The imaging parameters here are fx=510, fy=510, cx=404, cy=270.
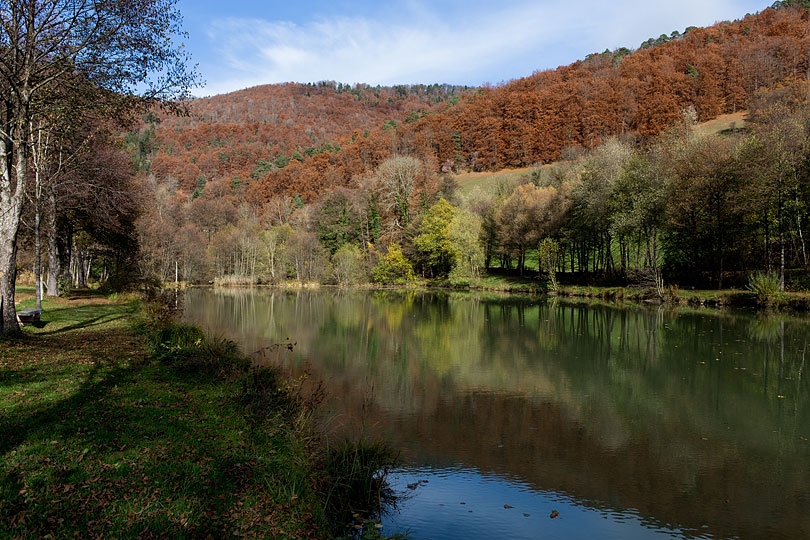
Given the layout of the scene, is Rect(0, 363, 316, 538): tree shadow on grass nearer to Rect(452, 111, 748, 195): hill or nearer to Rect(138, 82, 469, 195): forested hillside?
Rect(452, 111, 748, 195): hill

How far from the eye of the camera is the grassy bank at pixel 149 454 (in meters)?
4.02

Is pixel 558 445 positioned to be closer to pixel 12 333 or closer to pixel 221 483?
pixel 221 483

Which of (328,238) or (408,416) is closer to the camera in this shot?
(408,416)

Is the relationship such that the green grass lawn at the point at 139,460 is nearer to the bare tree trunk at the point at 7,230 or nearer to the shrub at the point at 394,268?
the bare tree trunk at the point at 7,230

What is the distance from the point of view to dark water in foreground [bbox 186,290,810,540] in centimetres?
Result: 591

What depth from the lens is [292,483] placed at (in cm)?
520

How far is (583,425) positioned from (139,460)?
713cm

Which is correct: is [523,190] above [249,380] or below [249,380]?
above

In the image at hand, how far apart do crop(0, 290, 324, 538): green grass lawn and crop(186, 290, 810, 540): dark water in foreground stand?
5.26 ft

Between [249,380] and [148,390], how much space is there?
179cm

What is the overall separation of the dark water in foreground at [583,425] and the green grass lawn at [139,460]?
1603 millimetres

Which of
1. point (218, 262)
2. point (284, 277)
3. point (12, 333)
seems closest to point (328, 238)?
point (284, 277)

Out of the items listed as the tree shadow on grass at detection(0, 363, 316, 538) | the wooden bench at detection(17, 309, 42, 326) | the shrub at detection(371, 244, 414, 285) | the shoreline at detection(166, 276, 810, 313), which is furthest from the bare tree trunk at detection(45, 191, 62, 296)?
the shrub at detection(371, 244, 414, 285)

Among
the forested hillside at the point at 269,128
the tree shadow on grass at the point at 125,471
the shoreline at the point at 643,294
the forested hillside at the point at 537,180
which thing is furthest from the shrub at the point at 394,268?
the tree shadow on grass at the point at 125,471
